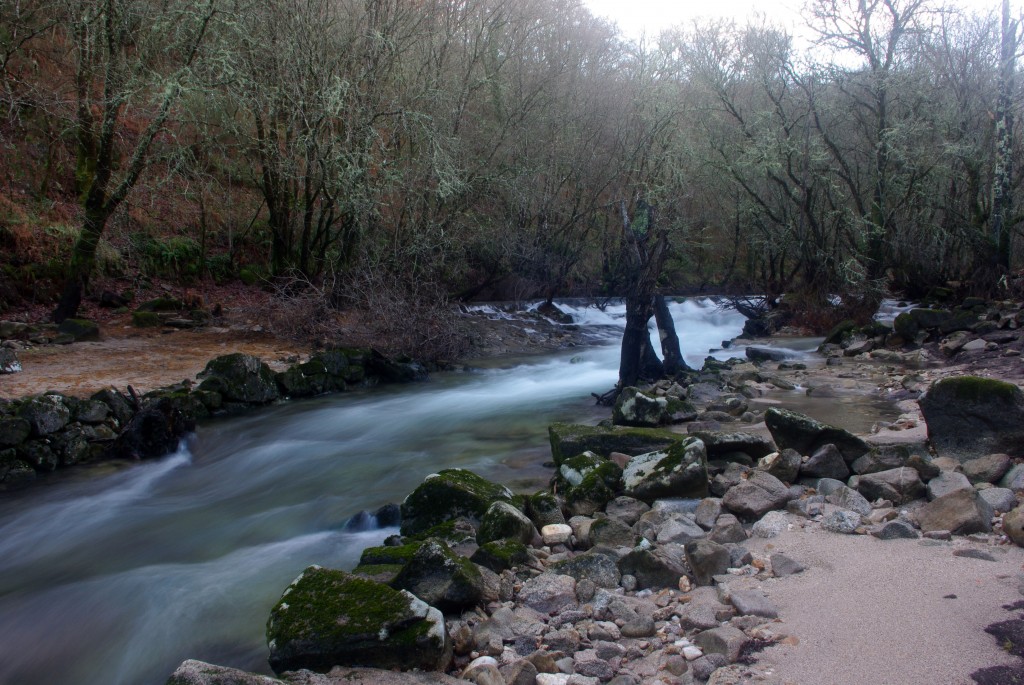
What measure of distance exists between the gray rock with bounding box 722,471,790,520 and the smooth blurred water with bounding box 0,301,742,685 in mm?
2140

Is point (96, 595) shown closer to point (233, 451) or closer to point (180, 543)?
point (180, 543)

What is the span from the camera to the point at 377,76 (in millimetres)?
13922

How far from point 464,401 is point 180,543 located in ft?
18.1

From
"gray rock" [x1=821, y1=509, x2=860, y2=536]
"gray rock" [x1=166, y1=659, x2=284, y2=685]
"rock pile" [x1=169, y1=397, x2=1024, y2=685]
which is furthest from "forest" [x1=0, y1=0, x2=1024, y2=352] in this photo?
"gray rock" [x1=166, y1=659, x2=284, y2=685]

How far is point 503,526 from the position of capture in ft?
15.5

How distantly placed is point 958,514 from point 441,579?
297cm

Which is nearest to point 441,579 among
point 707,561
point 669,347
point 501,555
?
point 501,555

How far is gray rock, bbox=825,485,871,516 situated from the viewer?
471 cm

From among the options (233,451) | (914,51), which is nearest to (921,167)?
(914,51)

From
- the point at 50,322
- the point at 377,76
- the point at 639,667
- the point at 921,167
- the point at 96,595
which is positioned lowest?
the point at 96,595

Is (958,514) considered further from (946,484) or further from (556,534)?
(556,534)

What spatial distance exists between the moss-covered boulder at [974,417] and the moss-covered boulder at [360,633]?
4.36 m

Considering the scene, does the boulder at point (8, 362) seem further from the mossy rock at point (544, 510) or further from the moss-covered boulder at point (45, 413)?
the mossy rock at point (544, 510)

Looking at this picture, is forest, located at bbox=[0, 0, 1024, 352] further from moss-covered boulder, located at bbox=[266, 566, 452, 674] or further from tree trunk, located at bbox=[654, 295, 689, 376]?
moss-covered boulder, located at bbox=[266, 566, 452, 674]
